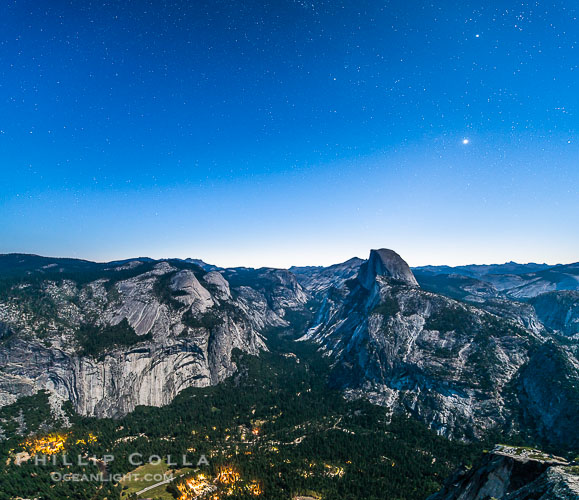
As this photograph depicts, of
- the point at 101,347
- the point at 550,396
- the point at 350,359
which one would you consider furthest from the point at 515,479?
the point at 101,347

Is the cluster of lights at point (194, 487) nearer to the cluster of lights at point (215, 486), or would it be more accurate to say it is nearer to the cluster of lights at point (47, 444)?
the cluster of lights at point (215, 486)

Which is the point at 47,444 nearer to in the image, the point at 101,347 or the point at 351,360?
the point at 101,347

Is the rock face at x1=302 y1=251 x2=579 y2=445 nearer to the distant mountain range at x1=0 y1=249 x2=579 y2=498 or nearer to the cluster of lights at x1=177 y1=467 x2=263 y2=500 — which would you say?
the distant mountain range at x1=0 y1=249 x2=579 y2=498

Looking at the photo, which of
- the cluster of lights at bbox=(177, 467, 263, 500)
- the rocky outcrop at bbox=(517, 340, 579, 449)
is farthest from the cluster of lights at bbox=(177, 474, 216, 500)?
the rocky outcrop at bbox=(517, 340, 579, 449)

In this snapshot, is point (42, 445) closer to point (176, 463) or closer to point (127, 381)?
point (127, 381)

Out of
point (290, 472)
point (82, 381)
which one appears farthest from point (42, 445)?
point (290, 472)

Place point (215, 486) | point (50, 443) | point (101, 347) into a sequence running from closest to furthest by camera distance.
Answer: point (215, 486) < point (50, 443) < point (101, 347)
